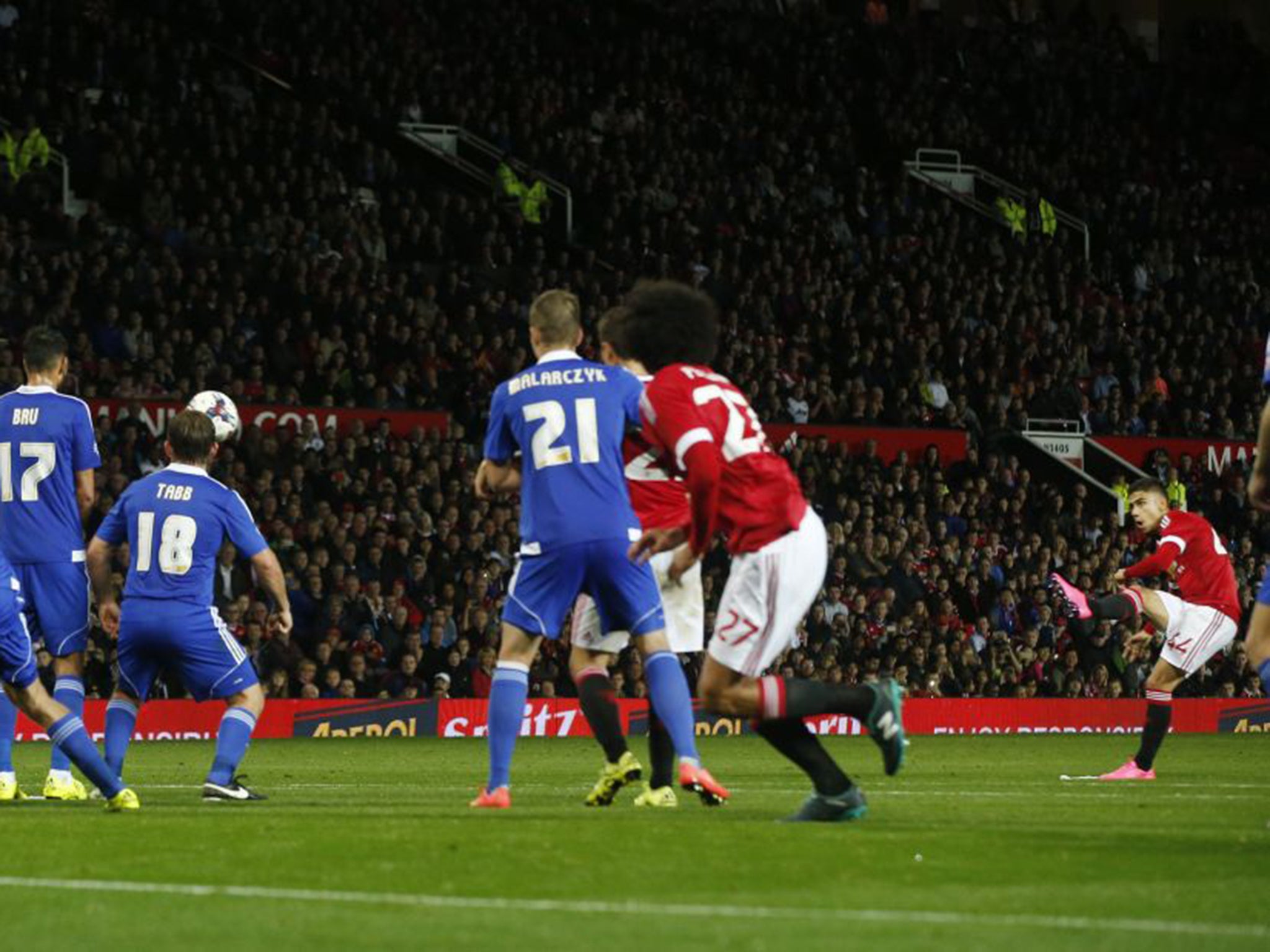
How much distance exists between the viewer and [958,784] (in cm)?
1473

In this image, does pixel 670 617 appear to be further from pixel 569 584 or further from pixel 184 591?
pixel 184 591

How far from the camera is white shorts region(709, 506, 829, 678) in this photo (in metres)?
9.70

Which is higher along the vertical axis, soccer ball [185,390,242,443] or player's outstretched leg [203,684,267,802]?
soccer ball [185,390,242,443]

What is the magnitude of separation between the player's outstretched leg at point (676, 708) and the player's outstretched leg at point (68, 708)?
3274 mm

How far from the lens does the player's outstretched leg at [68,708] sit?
12.6 meters

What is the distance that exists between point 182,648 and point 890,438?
19777mm

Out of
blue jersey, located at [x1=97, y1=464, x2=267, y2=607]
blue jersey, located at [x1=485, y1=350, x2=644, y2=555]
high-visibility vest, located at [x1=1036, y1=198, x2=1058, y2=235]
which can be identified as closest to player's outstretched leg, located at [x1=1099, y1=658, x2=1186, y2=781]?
blue jersey, located at [x1=485, y1=350, x2=644, y2=555]

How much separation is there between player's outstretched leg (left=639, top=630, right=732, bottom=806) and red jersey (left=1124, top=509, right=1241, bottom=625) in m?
7.04

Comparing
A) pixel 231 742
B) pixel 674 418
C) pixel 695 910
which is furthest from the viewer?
pixel 231 742

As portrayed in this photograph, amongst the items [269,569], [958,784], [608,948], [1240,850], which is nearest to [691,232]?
[958,784]

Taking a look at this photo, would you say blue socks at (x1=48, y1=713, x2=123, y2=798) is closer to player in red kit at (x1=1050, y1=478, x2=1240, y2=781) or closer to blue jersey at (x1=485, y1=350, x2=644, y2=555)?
blue jersey at (x1=485, y1=350, x2=644, y2=555)

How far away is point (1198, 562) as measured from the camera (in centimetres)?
1748

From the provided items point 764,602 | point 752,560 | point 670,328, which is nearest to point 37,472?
point 670,328

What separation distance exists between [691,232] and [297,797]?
2088 cm
